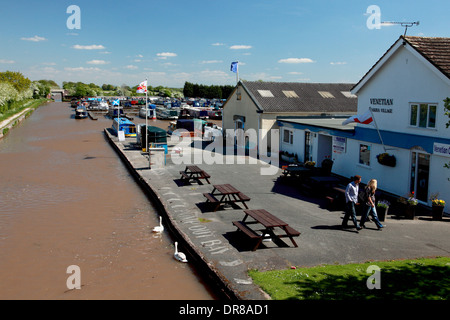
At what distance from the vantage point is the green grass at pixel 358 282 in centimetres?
718

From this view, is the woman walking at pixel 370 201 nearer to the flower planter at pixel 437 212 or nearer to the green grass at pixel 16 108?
the flower planter at pixel 437 212

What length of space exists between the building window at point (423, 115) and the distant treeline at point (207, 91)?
99450 millimetres

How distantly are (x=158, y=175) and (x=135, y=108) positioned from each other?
67.7 m

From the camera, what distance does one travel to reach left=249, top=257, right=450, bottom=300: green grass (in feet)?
23.6

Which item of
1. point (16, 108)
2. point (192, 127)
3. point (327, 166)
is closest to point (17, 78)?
point (16, 108)

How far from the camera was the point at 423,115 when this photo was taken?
14.1m

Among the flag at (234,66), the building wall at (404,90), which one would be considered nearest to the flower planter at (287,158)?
the building wall at (404,90)

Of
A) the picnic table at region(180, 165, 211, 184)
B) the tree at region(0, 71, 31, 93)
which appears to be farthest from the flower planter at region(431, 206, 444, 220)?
the tree at region(0, 71, 31, 93)

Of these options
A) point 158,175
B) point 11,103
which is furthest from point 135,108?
point 158,175

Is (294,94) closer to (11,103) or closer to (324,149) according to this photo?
(324,149)

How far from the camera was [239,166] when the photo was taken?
21938mm

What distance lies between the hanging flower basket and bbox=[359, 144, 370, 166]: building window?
1.58 metres

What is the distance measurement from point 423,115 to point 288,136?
37.5 feet

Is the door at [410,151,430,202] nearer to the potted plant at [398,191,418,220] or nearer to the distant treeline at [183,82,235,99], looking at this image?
the potted plant at [398,191,418,220]
